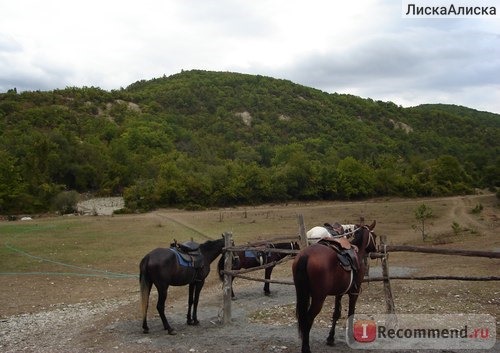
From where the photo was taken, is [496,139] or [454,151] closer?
[454,151]

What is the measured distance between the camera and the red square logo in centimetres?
677

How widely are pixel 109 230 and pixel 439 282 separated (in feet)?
74.7

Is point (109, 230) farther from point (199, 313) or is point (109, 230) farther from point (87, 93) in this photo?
point (87, 93)

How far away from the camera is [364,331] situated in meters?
6.98

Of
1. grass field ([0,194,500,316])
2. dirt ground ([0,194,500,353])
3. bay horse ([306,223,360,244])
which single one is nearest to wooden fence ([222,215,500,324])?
bay horse ([306,223,360,244])

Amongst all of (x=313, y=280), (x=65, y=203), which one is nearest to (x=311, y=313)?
(x=313, y=280)

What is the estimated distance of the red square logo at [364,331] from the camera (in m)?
6.77

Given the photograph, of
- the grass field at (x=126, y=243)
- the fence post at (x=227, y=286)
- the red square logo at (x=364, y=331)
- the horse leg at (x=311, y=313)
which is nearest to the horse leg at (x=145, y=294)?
the fence post at (x=227, y=286)

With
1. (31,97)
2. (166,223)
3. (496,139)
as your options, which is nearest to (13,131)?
(31,97)

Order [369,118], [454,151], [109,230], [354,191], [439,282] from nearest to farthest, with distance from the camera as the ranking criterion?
[439,282] < [109,230] < [354,191] < [454,151] < [369,118]

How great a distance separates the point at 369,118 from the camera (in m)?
113

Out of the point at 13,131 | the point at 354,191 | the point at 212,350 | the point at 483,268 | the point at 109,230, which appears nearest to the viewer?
the point at 212,350

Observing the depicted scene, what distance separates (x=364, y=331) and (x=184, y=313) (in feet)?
13.3

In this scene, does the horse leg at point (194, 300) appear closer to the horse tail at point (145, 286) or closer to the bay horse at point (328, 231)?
the horse tail at point (145, 286)
